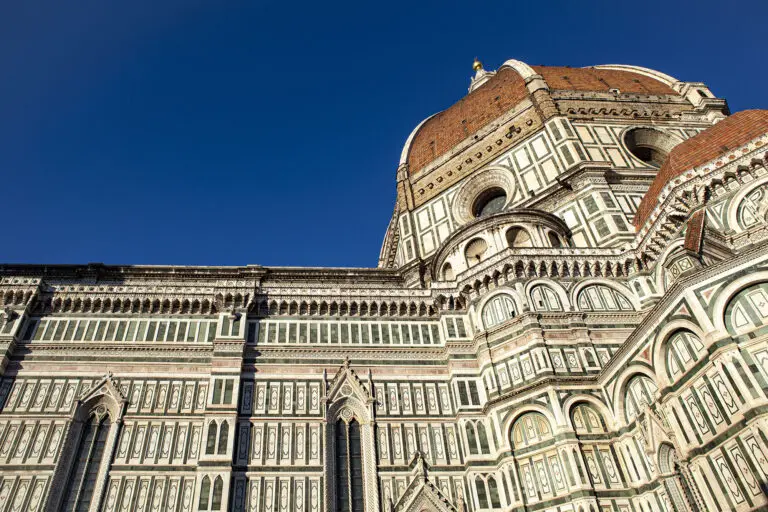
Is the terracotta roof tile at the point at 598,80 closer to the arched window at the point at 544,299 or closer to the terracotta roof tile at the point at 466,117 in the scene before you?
the terracotta roof tile at the point at 466,117

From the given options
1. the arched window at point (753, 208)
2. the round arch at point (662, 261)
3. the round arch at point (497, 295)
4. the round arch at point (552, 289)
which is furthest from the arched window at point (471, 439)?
the arched window at point (753, 208)

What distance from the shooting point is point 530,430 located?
→ 19094 mm

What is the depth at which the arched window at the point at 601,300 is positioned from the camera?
22000 mm

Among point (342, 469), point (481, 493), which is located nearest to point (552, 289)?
point (481, 493)

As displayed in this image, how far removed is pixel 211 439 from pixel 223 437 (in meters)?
0.38

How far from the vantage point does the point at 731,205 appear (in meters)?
20.2

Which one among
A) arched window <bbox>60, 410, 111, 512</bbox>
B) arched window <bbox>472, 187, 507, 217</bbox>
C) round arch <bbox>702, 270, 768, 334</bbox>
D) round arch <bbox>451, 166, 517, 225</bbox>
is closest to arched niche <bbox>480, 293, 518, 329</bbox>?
round arch <bbox>702, 270, 768, 334</bbox>

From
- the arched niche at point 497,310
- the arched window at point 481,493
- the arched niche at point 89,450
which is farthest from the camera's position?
the arched niche at point 497,310

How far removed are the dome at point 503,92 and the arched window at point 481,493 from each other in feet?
71.2

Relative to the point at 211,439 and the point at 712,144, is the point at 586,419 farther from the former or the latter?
the point at 211,439

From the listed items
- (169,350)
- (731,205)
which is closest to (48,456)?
(169,350)

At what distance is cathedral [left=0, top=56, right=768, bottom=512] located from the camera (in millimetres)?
15961

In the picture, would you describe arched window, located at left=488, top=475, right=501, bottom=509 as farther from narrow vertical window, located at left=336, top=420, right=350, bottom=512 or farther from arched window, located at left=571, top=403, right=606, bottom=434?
narrow vertical window, located at left=336, top=420, right=350, bottom=512

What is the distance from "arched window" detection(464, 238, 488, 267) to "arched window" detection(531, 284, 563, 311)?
3616mm
